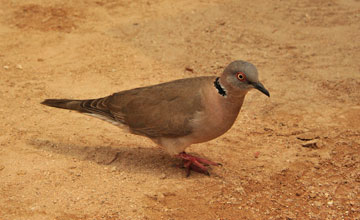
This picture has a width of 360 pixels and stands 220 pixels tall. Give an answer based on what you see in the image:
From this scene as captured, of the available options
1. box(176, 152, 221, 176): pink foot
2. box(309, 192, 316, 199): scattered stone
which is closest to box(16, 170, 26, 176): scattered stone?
box(176, 152, 221, 176): pink foot

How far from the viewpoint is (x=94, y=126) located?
507 cm

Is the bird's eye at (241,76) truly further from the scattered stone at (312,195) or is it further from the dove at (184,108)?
the scattered stone at (312,195)

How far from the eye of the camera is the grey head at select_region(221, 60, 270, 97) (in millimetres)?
3802

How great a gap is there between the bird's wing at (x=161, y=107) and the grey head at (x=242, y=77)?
32 centimetres

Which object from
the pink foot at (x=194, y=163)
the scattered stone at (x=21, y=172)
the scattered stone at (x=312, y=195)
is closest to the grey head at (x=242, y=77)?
the pink foot at (x=194, y=163)

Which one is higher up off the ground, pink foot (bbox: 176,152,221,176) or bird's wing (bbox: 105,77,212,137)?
bird's wing (bbox: 105,77,212,137)

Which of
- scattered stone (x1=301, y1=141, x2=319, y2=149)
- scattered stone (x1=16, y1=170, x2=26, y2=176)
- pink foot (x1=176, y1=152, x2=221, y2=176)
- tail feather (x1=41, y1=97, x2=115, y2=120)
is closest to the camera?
scattered stone (x1=16, y1=170, x2=26, y2=176)

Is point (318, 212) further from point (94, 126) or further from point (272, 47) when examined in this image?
point (272, 47)

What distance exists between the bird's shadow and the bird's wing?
1.11ft

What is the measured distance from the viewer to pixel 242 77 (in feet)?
12.5

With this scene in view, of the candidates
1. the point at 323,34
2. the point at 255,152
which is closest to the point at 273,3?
the point at 323,34

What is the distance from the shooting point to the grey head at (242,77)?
12.5ft

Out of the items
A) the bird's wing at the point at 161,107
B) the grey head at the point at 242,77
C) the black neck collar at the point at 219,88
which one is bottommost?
the bird's wing at the point at 161,107

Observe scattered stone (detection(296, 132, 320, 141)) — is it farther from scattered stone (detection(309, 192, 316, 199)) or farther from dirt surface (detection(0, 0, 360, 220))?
scattered stone (detection(309, 192, 316, 199))
